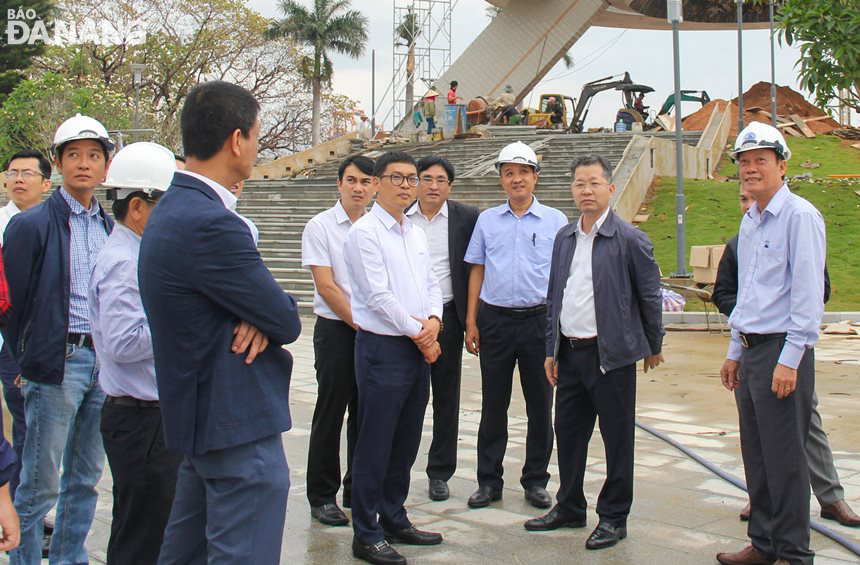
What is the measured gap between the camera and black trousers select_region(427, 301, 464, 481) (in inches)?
216

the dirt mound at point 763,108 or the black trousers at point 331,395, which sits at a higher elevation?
the dirt mound at point 763,108

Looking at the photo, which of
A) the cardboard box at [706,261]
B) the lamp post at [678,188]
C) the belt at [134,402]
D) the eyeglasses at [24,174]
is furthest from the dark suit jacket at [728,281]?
the lamp post at [678,188]

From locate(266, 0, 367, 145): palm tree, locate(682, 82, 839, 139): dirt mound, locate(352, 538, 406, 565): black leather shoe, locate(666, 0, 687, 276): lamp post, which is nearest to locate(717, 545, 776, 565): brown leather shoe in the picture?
locate(352, 538, 406, 565): black leather shoe

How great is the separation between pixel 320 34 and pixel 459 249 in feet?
143

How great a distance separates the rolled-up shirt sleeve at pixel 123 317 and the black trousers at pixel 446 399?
2462 millimetres

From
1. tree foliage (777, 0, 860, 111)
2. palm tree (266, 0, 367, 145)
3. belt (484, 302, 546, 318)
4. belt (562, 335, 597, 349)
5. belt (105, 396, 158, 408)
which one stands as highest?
palm tree (266, 0, 367, 145)

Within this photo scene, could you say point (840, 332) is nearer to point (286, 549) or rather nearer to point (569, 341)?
point (569, 341)

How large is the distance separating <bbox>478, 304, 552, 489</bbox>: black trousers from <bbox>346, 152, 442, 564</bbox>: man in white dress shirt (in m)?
0.86

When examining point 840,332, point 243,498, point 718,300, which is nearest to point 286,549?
point 243,498

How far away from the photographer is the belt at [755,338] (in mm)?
4152

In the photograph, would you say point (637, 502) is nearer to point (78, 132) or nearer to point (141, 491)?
point (141, 491)

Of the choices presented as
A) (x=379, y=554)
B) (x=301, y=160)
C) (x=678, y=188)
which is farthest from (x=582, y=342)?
(x=301, y=160)

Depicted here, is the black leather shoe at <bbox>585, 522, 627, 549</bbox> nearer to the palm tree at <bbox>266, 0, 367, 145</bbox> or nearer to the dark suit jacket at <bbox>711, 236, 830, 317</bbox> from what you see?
the dark suit jacket at <bbox>711, 236, 830, 317</bbox>

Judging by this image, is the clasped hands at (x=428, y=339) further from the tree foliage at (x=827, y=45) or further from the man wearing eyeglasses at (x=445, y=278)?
the tree foliage at (x=827, y=45)
